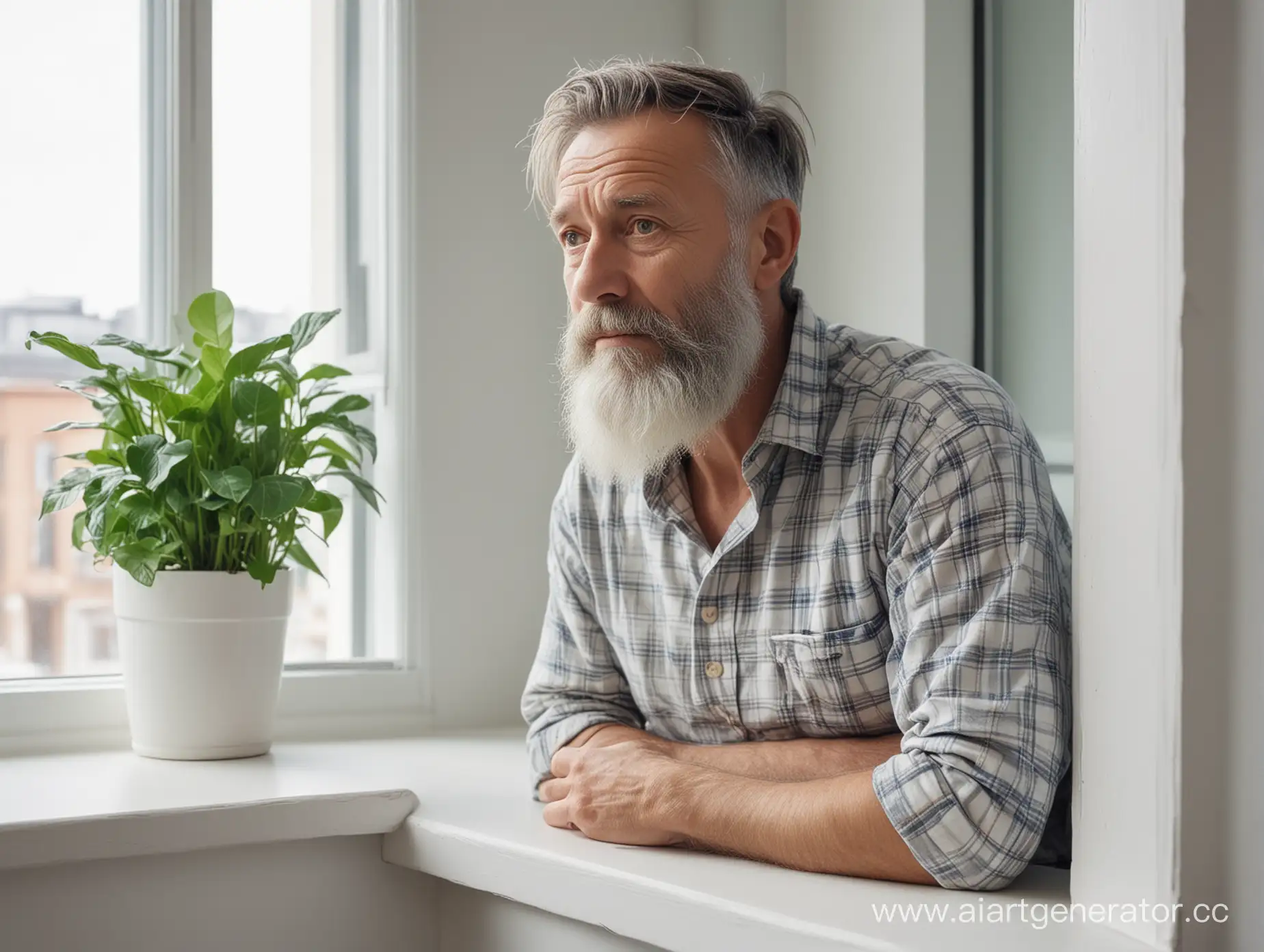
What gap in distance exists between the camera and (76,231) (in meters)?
1.92

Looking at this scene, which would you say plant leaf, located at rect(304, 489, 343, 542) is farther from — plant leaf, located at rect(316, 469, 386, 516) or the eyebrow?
the eyebrow

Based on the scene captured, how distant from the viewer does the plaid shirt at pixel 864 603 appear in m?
1.09

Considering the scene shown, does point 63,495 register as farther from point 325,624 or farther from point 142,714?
point 325,624

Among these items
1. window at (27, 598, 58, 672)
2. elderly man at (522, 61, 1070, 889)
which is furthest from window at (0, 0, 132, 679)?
elderly man at (522, 61, 1070, 889)

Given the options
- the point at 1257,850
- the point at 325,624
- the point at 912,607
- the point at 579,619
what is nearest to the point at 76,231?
the point at 325,624

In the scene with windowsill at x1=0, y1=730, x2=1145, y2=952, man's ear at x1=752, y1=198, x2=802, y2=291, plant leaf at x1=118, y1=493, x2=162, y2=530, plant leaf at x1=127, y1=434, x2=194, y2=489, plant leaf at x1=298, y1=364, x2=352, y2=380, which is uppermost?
man's ear at x1=752, y1=198, x2=802, y2=291

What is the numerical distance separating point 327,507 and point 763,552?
2.17 feet

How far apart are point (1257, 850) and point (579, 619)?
81 centimetres

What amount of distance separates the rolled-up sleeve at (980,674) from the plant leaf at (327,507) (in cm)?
85

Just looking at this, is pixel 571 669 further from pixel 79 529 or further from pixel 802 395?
pixel 79 529

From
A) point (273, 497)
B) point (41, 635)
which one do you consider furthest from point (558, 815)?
point (41, 635)

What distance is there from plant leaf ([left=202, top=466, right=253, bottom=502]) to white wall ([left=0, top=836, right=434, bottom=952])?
1.41 ft

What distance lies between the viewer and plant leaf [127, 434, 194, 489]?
1525 millimetres

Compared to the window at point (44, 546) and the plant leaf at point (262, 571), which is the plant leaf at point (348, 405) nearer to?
the plant leaf at point (262, 571)
